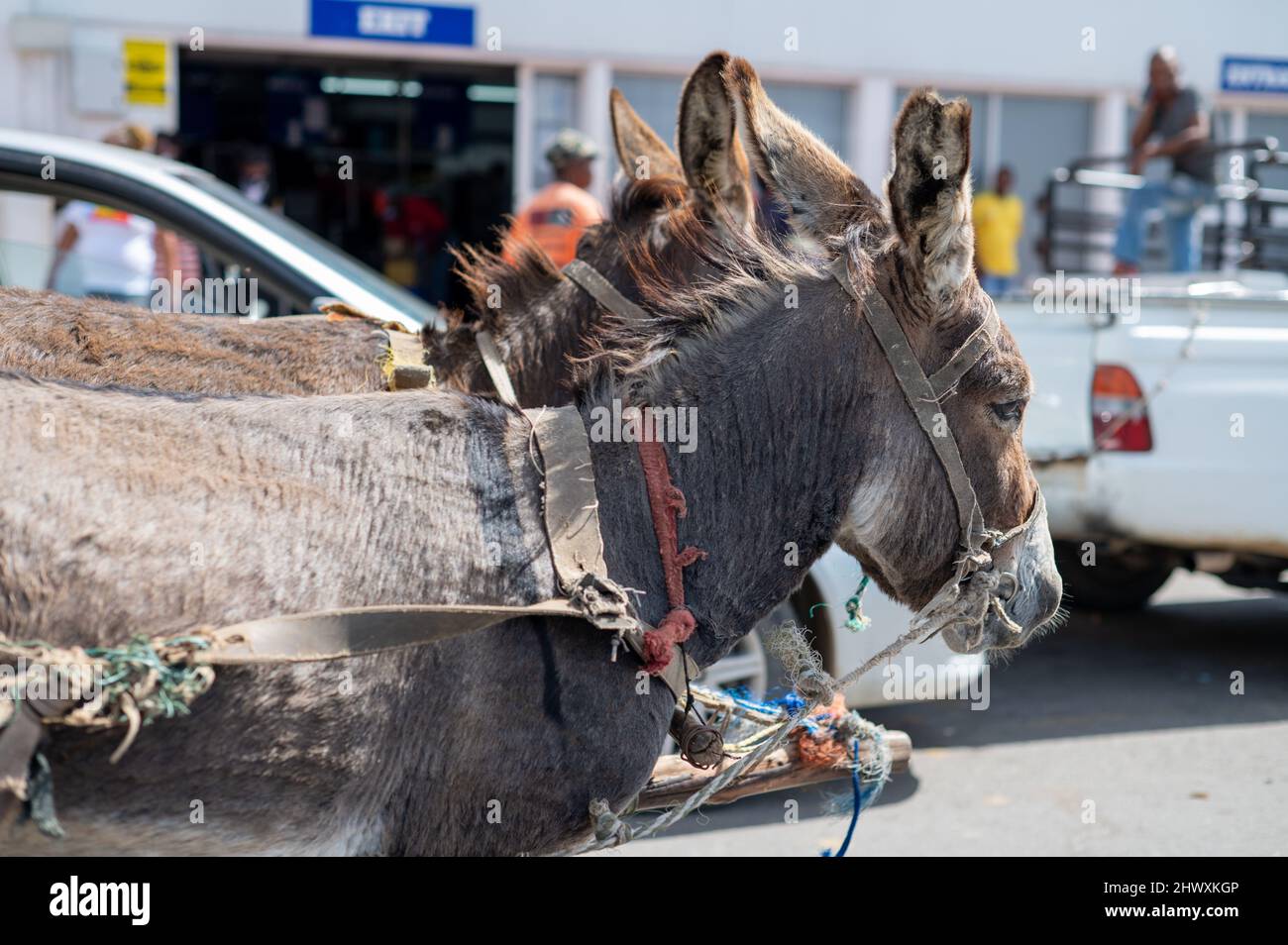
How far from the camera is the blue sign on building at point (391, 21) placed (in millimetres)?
13086

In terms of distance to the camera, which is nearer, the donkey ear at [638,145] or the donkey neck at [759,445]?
the donkey neck at [759,445]

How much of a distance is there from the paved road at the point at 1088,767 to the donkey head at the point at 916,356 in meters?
1.58

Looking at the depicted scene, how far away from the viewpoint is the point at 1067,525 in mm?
6391

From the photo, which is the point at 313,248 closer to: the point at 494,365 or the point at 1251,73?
the point at 494,365

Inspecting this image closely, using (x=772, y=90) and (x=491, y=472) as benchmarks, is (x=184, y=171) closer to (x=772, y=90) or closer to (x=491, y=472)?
(x=491, y=472)

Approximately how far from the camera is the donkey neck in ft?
8.70

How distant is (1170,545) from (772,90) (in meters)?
9.93

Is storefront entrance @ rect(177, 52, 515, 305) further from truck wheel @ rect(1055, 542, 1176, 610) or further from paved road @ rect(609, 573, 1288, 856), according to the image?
paved road @ rect(609, 573, 1288, 856)

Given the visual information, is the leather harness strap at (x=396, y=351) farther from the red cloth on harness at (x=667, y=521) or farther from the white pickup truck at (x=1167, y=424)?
the white pickup truck at (x=1167, y=424)

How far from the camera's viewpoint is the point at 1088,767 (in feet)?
18.8

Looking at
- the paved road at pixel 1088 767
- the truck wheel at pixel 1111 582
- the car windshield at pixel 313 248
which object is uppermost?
the car windshield at pixel 313 248

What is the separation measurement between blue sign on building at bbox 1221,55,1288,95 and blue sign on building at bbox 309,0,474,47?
9.08 m
